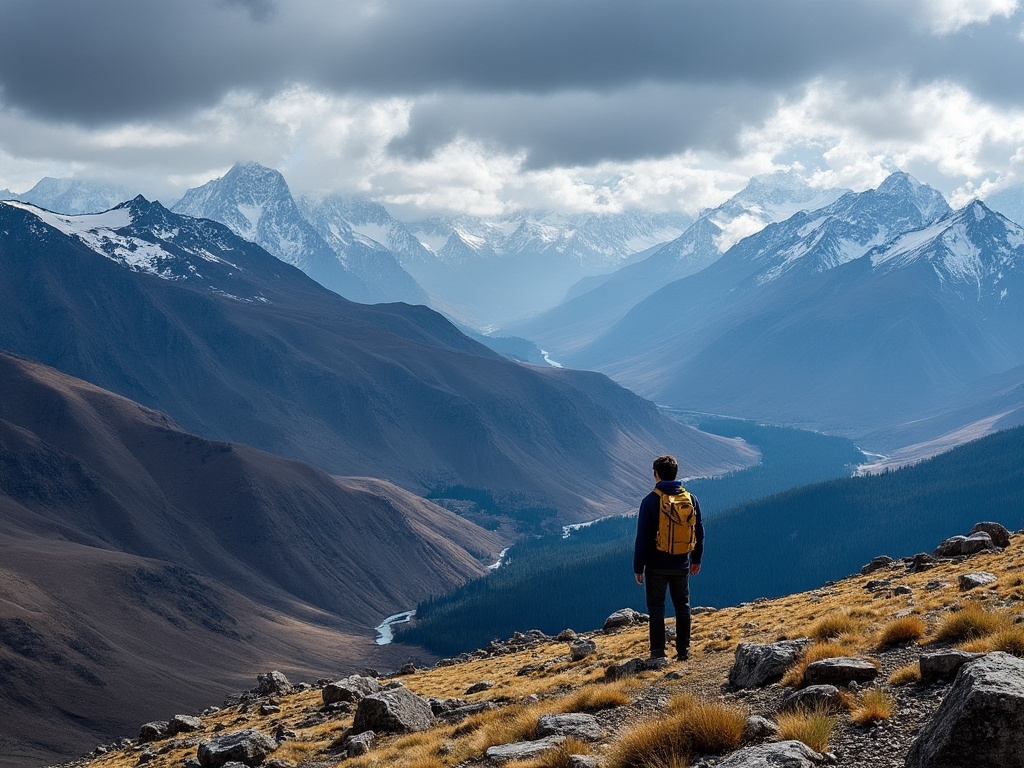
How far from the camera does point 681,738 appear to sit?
47.0 ft

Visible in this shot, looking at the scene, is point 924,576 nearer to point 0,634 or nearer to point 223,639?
point 0,634

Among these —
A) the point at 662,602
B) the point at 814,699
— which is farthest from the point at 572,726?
the point at 662,602

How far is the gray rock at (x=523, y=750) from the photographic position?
1639cm

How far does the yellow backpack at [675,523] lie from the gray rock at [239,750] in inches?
461

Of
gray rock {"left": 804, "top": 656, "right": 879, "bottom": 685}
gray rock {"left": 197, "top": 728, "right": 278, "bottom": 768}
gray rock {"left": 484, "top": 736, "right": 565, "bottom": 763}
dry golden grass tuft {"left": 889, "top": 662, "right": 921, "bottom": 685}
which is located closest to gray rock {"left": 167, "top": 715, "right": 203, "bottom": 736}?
gray rock {"left": 197, "top": 728, "right": 278, "bottom": 768}

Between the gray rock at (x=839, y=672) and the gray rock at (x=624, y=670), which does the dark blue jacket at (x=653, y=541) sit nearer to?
the gray rock at (x=624, y=670)

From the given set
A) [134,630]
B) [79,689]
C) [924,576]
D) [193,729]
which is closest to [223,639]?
[134,630]

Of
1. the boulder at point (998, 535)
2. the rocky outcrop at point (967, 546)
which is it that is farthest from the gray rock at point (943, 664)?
the boulder at point (998, 535)

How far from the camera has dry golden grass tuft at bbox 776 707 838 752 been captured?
45.5 ft

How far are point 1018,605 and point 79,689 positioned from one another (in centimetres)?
16033

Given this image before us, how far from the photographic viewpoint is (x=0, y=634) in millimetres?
153500

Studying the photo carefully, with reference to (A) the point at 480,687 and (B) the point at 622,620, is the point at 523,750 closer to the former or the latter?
Answer: (A) the point at 480,687

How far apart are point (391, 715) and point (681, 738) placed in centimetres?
1182

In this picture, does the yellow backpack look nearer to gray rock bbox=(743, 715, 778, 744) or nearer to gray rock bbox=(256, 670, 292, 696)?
gray rock bbox=(743, 715, 778, 744)
